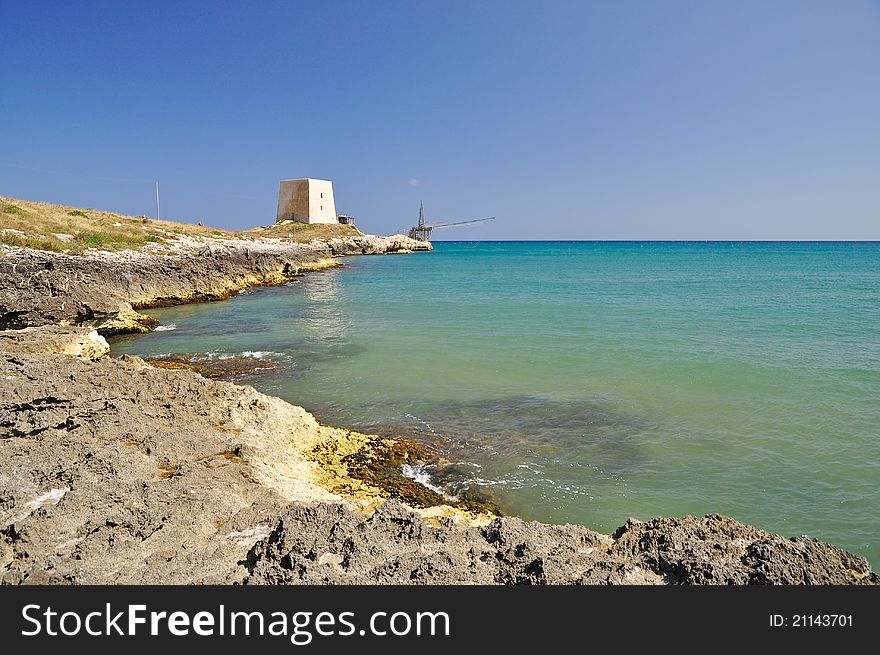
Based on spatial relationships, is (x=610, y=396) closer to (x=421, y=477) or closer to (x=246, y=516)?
(x=421, y=477)

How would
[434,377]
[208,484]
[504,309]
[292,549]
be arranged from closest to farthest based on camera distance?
[292,549] < [208,484] < [434,377] < [504,309]

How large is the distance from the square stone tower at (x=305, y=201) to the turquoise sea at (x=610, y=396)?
5756 cm

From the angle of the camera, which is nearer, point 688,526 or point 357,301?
point 688,526

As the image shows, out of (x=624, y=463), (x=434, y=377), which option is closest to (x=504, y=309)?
(x=434, y=377)

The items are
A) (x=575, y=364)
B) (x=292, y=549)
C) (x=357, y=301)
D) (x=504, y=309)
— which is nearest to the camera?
(x=292, y=549)

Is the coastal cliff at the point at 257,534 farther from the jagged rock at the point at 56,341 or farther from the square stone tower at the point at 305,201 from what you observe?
the square stone tower at the point at 305,201

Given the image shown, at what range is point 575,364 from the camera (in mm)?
12203

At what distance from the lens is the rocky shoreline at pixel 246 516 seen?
316 cm

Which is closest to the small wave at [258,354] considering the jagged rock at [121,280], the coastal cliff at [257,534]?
the jagged rock at [121,280]

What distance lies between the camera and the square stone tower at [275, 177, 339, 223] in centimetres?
7612

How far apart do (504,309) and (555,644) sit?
20.6m

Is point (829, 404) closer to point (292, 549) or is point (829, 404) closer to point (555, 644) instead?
point (555, 644)

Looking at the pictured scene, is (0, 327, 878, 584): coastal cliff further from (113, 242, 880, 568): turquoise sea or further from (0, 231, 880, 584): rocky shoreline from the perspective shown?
(113, 242, 880, 568): turquoise sea

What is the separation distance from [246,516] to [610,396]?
742 cm
